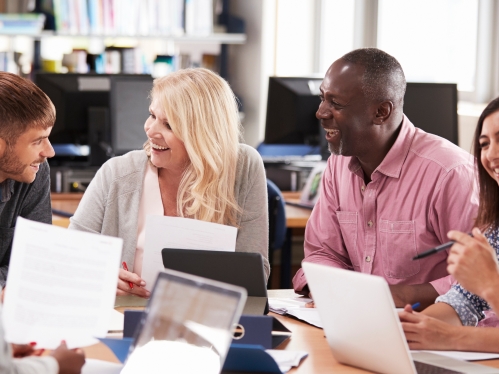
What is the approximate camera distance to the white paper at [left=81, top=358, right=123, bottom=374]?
141cm

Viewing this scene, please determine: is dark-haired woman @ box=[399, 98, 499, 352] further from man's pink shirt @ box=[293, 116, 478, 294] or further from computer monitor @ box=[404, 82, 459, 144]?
computer monitor @ box=[404, 82, 459, 144]

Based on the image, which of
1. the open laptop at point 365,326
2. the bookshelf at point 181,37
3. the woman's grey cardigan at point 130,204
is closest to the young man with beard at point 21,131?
the woman's grey cardigan at point 130,204

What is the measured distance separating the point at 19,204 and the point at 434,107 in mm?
2139

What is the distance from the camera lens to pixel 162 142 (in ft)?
7.09

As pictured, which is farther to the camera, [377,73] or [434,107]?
[434,107]

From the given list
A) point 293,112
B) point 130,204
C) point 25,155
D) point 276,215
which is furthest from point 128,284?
point 293,112

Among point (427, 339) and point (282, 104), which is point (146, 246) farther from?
point (282, 104)

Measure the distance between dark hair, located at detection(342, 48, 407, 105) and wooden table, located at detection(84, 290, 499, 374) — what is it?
68 centimetres

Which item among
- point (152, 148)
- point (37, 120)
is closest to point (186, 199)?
point (152, 148)

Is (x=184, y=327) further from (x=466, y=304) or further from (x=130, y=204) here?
(x=130, y=204)

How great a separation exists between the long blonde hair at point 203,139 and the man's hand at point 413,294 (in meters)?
0.53

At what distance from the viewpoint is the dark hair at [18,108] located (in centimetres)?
191

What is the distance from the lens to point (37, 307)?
54.7 inches

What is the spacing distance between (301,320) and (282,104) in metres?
2.26
